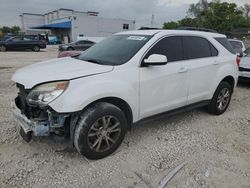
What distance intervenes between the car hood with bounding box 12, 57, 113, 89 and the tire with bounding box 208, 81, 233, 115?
2638 millimetres

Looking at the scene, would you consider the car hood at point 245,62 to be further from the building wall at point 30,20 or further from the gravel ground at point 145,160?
the building wall at point 30,20

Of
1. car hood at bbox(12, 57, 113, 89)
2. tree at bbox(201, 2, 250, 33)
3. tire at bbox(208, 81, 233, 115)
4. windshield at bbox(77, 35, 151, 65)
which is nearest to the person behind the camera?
car hood at bbox(12, 57, 113, 89)

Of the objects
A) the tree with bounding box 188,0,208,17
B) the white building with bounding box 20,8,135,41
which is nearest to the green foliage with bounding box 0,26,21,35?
the white building with bounding box 20,8,135,41

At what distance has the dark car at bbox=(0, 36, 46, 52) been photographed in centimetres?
2209

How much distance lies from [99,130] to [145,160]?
0.78m

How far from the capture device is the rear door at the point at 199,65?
433cm

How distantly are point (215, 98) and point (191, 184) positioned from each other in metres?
2.49

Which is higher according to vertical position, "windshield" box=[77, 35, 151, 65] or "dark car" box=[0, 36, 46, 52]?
"windshield" box=[77, 35, 151, 65]

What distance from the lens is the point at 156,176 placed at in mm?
3104

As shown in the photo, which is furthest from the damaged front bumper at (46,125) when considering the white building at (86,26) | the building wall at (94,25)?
the white building at (86,26)

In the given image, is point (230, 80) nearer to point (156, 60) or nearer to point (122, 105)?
point (156, 60)

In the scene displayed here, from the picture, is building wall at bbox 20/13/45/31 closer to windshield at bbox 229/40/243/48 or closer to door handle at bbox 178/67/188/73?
windshield at bbox 229/40/243/48

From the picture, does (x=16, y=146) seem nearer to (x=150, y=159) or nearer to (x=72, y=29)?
Answer: (x=150, y=159)

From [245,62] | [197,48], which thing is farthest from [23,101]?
[245,62]
